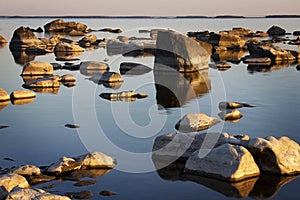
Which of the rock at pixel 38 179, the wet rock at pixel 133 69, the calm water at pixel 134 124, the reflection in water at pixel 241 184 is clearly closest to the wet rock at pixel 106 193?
the calm water at pixel 134 124

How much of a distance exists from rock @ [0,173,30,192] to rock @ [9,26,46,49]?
47.6 metres

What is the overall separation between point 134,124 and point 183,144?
4.35 metres

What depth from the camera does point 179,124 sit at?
1645 cm

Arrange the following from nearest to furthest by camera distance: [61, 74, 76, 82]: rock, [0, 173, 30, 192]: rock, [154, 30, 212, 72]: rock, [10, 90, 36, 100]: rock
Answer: [0, 173, 30, 192]: rock → [10, 90, 36, 100]: rock → [61, 74, 76, 82]: rock → [154, 30, 212, 72]: rock

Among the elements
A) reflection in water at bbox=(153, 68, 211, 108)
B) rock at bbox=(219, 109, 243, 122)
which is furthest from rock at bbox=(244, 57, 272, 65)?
rock at bbox=(219, 109, 243, 122)

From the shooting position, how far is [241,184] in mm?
10766

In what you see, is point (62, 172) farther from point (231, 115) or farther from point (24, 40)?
point (24, 40)

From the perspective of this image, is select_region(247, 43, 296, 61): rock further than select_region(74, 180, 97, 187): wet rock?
Yes

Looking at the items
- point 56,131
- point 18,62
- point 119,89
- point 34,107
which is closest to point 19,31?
point 18,62

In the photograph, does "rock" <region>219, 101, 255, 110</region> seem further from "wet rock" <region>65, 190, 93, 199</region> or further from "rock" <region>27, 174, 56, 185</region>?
"wet rock" <region>65, 190, 93, 199</region>

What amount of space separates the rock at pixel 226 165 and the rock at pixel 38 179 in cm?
344

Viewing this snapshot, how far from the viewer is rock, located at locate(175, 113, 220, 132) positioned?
15656mm

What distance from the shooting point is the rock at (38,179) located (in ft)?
35.2

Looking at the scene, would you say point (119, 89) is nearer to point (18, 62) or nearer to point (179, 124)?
point (179, 124)
